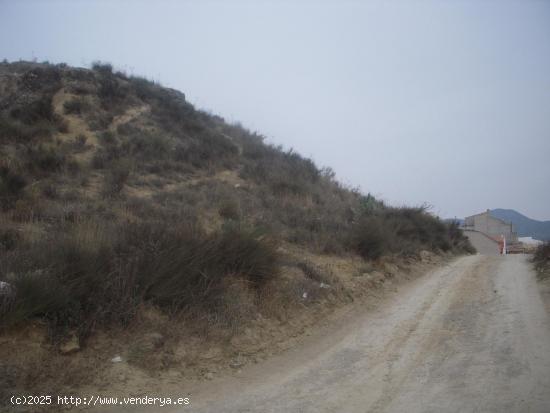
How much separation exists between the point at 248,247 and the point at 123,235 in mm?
2181

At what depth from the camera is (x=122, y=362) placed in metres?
4.62

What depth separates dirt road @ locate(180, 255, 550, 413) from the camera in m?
4.02

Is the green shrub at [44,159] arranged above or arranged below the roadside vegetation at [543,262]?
above

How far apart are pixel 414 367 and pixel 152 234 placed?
4.38 meters

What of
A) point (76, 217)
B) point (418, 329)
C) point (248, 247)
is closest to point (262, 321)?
point (248, 247)

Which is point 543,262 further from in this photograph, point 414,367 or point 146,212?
point 146,212

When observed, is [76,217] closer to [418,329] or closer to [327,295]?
[327,295]

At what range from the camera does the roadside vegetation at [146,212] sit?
509 centimetres

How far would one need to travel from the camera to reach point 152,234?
646 centimetres

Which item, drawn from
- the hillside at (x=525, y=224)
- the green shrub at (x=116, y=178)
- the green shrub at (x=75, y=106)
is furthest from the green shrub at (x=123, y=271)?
the hillside at (x=525, y=224)

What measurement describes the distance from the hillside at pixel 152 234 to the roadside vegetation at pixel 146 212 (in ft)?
0.11

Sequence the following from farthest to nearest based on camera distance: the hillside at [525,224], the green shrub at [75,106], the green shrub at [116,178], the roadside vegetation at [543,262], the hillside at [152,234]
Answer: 1. the hillside at [525,224]
2. the green shrub at [75,106]
3. the green shrub at [116,178]
4. the roadside vegetation at [543,262]
5. the hillside at [152,234]

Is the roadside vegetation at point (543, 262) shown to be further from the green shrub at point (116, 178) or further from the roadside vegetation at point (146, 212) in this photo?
the green shrub at point (116, 178)

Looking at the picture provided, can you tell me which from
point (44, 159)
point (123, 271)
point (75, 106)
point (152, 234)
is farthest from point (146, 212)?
point (75, 106)
